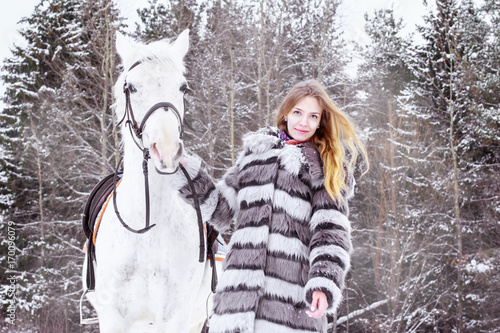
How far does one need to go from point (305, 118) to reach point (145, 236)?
1247mm

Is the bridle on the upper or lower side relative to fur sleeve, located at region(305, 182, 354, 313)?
upper

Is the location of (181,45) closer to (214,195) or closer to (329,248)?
(214,195)

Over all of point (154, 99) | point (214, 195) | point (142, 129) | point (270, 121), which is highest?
point (270, 121)

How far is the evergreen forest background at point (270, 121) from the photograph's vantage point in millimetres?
12016

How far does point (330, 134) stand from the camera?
2.28 m

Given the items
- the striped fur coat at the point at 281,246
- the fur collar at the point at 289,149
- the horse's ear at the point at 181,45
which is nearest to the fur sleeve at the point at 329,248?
the striped fur coat at the point at 281,246

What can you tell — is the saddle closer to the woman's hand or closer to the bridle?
the bridle

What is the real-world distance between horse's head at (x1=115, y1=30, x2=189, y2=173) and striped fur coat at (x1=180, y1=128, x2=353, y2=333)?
0.39m

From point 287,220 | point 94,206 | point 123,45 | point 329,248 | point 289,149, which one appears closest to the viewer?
point 329,248

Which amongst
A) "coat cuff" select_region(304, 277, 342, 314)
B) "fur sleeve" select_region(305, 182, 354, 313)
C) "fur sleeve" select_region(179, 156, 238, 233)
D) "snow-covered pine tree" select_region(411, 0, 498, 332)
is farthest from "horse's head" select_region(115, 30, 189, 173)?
"snow-covered pine tree" select_region(411, 0, 498, 332)

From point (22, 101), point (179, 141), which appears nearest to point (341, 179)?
point (179, 141)

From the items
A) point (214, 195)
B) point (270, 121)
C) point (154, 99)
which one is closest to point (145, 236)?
point (214, 195)

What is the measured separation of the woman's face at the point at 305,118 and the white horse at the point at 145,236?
65cm

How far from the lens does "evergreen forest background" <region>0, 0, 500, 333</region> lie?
12016mm
